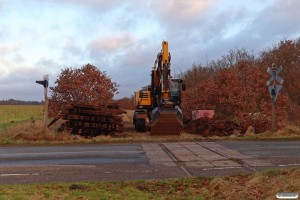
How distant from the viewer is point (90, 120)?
81.4ft

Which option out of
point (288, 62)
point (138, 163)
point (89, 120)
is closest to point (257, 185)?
point (138, 163)

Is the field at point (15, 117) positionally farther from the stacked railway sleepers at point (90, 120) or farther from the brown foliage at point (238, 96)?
the brown foliage at point (238, 96)

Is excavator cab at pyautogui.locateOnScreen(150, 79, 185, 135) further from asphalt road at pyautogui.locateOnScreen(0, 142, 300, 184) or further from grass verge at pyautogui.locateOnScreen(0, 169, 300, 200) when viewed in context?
grass verge at pyautogui.locateOnScreen(0, 169, 300, 200)

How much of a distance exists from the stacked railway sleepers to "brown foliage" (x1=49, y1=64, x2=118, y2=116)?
34.5ft

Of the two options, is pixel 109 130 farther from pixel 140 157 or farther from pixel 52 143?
pixel 140 157

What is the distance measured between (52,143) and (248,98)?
60.6ft

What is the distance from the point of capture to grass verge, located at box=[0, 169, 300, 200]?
25.5 feet

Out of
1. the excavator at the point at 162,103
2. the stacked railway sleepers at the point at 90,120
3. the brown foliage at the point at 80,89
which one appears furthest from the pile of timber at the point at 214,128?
the brown foliage at the point at 80,89

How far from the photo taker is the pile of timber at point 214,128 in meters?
26.9

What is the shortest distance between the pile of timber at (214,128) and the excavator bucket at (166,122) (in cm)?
333

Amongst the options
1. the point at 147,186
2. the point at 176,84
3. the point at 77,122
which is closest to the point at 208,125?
the point at 176,84

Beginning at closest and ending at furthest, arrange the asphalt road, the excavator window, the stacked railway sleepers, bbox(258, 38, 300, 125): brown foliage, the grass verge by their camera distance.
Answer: the grass verge → the asphalt road → the stacked railway sleepers → the excavator window → bbox(258, 38, 300, 125): brown foliage

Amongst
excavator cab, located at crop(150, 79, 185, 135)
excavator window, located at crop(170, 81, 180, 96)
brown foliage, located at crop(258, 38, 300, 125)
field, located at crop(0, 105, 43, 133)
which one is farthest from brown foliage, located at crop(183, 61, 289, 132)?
field, located at crop(0, 105, 43, 133)

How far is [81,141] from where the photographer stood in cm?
2047
